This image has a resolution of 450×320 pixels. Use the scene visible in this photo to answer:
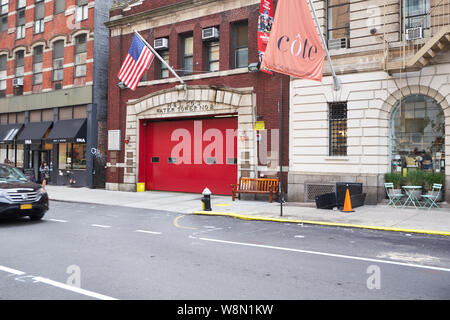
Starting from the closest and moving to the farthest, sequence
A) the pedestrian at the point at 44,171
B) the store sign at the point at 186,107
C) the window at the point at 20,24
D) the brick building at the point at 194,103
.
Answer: the brick building at the point at 194,103 → the store sign at the point at 186,107 → the pedestrian at the point at 44,171 → the window at the point at 20,24

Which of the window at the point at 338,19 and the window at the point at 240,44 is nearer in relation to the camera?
the window at the point at 338,19

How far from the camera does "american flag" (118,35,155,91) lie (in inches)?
732

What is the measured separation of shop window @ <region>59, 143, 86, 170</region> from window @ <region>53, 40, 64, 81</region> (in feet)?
14.4

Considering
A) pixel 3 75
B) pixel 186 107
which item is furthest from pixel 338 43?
pixel 3 75

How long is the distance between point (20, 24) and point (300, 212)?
25.9 m

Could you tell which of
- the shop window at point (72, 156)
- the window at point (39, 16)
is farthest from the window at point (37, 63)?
the shop window at point (72, 156)

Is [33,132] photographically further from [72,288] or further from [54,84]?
[72,288]

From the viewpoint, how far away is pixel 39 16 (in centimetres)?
2816

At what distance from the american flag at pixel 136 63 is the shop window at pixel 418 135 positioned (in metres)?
10.5

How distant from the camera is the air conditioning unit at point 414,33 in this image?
47.5 feet

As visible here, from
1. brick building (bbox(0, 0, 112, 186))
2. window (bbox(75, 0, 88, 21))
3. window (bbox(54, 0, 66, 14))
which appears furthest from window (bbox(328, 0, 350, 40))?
window (bbox(54, 0, 66, 14))

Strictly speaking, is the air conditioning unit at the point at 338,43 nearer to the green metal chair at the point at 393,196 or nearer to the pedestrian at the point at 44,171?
the green metal chair at the point at 393,196

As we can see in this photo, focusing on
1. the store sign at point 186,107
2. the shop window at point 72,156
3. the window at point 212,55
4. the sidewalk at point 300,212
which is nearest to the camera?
the sidewalk at point 300,212

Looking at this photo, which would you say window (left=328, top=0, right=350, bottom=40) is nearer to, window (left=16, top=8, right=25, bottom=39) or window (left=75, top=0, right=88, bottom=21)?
window (left=75, top=0, right=88, bottom=21)
